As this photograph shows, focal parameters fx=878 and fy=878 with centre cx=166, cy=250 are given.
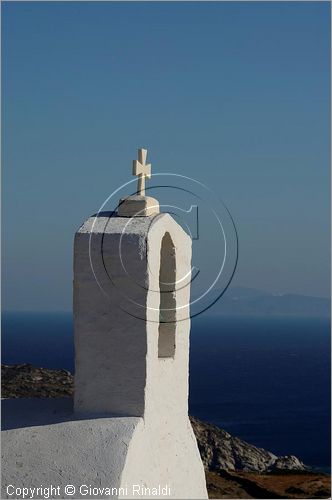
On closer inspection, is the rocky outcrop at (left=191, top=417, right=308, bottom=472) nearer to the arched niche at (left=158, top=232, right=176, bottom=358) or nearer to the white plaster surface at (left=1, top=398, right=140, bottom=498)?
the arched niche at (left=158, top=232, right=176, bottom=358)

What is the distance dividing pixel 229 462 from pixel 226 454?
9.3 inches

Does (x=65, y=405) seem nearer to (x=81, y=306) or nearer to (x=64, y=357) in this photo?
(x=81, y=306)

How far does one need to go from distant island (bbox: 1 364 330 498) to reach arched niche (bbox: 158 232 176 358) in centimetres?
409

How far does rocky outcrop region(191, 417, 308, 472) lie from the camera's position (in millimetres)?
17406

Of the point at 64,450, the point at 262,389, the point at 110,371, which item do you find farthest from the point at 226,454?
the point at 262,389

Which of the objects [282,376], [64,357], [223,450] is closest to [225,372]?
[282,376]

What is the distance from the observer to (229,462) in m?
17.6

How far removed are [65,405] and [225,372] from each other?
230ft

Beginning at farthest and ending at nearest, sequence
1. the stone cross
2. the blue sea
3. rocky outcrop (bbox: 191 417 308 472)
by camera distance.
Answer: the blue sea < rocky outcrop (bbox: 191 417 308 472) < the stone cross

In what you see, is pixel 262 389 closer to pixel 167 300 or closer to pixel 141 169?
pixel 167 300

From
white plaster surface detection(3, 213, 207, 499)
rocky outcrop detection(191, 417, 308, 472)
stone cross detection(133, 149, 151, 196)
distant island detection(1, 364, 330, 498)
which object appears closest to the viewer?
white plaster surface detection(3, 213, 207, 499)

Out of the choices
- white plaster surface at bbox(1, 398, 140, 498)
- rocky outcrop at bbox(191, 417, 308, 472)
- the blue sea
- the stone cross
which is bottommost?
the blue sea

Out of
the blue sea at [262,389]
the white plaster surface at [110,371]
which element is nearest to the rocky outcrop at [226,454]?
the blue sea at [262,389]

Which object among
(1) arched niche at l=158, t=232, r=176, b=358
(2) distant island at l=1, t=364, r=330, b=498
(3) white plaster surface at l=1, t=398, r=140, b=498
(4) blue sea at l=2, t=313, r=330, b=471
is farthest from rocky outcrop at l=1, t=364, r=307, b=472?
(3) white plaster surface at l=1, t=398, r=140, b=498
